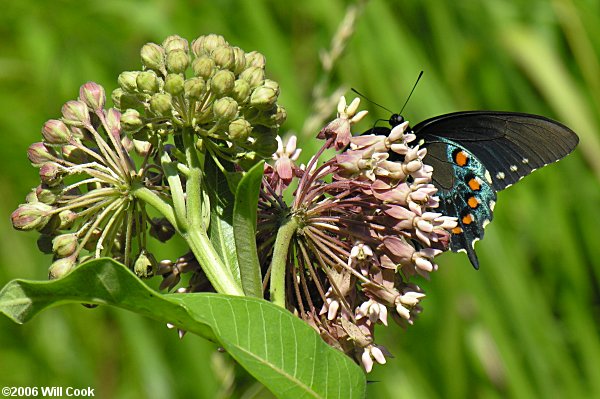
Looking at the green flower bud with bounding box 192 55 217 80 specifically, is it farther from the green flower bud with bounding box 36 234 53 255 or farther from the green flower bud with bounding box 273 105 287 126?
the green flower bud with bounding box 36 234 53 255

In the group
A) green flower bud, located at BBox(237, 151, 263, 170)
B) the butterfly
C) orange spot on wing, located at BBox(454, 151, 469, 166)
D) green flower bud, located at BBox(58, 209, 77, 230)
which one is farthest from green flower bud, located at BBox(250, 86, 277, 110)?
orange spot on wing, located at BBox(454, 151, 469, 166)

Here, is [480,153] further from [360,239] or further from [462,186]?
[360,239]

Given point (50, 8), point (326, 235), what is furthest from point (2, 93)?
point (326, 235)

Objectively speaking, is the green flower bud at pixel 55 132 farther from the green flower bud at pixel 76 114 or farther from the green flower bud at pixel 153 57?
the green flower bud at pixel 153 57

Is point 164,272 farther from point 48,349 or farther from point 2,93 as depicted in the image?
point 2,93

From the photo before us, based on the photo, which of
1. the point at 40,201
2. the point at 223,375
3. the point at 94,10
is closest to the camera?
the point at 40,201

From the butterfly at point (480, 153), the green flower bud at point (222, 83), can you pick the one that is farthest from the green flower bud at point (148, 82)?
the butterfly at point (480, 153)
